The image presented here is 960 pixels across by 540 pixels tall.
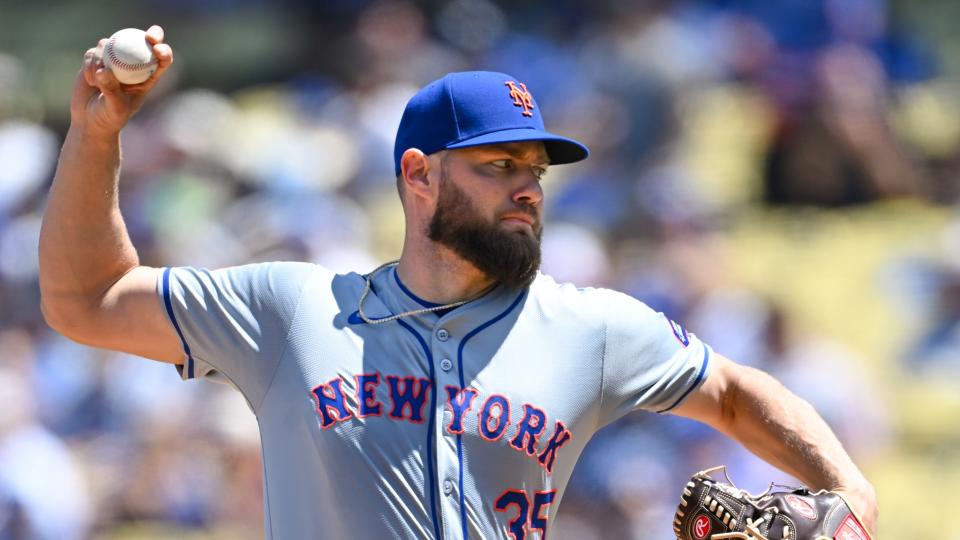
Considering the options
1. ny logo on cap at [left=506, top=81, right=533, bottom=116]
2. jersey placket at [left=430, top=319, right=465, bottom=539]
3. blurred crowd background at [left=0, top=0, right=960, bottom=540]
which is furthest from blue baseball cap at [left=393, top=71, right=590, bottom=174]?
blurred crowd background at [left=0, top=0, right=960, bottom=540]

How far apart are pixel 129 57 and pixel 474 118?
67 cm

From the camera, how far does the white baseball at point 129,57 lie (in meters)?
2.33

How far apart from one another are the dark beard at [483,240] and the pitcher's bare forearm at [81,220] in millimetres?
632

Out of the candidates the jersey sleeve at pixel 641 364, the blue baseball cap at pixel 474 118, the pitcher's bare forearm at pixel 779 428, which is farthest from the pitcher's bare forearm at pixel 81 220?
the pitcher's bare forearm at pixel 779 428

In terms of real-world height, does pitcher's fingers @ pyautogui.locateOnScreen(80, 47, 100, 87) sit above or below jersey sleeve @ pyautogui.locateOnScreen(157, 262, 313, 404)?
above

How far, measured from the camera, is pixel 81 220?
7.92 feet

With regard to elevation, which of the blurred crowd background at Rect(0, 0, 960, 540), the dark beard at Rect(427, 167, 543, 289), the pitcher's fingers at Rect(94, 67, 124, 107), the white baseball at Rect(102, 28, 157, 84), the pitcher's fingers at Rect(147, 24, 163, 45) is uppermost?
the pitcher's fingers at Rect(147, 24, 163, 45)

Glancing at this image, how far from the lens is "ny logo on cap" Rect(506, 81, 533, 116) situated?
264cm

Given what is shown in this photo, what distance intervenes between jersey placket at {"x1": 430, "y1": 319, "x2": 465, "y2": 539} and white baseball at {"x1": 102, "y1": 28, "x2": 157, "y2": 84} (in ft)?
2.43

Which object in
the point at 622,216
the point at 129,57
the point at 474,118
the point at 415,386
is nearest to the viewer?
the point at 129,57

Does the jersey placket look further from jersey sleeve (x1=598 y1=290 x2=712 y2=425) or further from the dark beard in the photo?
jersey sleeve (x1=598 y1=290 x2=712 y2=425)

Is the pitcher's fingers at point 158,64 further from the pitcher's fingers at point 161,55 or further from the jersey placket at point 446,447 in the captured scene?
the jersey placket at point 446,447

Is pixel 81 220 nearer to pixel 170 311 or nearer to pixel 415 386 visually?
pixel 170 311

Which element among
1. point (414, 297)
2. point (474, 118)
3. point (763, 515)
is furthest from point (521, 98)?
point (763, 515)
